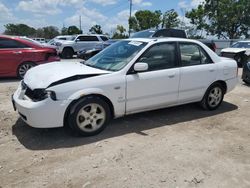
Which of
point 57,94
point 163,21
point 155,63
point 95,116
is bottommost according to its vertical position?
point 95,116

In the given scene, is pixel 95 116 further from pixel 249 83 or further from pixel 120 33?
pixel 120 33

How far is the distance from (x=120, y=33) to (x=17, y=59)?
48301mm

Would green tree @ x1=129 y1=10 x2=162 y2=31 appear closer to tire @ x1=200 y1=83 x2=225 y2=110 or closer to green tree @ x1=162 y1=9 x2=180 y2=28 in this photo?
green tree @ x1=162 y1=9 x2=180 y2=28

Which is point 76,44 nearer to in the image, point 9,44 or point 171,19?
point 9,44

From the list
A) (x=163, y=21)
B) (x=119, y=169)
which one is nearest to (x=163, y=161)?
(x=119, y=169)

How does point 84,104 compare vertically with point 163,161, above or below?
above

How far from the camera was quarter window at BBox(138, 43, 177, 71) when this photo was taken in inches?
208

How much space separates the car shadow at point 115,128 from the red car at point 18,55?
4.70 meters

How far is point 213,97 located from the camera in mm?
6359

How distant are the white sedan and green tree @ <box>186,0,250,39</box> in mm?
34397

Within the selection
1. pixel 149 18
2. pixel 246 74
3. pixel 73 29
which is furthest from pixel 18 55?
pixel 73 29

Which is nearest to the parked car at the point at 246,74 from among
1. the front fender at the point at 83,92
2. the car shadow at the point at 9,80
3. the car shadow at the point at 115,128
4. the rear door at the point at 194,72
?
the car shadow at the point at 115,128

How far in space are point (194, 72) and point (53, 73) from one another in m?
2.70

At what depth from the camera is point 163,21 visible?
49.3 meters
